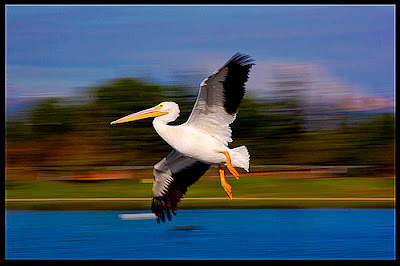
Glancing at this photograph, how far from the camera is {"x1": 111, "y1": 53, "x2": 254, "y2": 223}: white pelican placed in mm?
6547

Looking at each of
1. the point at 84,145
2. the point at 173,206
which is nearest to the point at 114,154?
the point at 84,145

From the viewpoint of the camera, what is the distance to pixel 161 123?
23.1 ft

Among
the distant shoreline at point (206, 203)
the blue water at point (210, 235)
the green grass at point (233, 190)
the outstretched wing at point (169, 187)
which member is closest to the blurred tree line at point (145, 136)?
the green grass at point (233, 190)

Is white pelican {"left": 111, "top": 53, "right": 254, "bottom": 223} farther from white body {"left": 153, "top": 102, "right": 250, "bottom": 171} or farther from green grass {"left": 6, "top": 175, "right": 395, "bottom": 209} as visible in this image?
green grass {"left": 6, "top": 175, "right": 395, "bottom": 209}

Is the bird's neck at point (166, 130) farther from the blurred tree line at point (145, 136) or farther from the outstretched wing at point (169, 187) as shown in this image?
the blurred tree line at point (145, 136)

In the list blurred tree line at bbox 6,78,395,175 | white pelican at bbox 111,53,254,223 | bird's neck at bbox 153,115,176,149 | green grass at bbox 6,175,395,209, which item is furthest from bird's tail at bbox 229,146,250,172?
blurred tree line at bbox 6,78,395,175

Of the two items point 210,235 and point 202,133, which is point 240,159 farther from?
point 210,235

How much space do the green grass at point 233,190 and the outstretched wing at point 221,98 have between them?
4551mm

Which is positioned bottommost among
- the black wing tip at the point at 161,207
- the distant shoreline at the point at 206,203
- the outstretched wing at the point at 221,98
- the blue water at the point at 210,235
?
the distant shoreline at the point at 206,203

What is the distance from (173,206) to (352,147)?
729 centimetres


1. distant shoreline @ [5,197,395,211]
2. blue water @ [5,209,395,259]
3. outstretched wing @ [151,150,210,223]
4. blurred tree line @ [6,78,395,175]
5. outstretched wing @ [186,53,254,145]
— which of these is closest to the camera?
outstretched wing @ [186,53,254,145]

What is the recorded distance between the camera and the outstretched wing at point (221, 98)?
6.47 meters

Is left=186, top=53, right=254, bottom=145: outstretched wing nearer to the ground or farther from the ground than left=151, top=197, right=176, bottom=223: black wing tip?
farther from the ground
